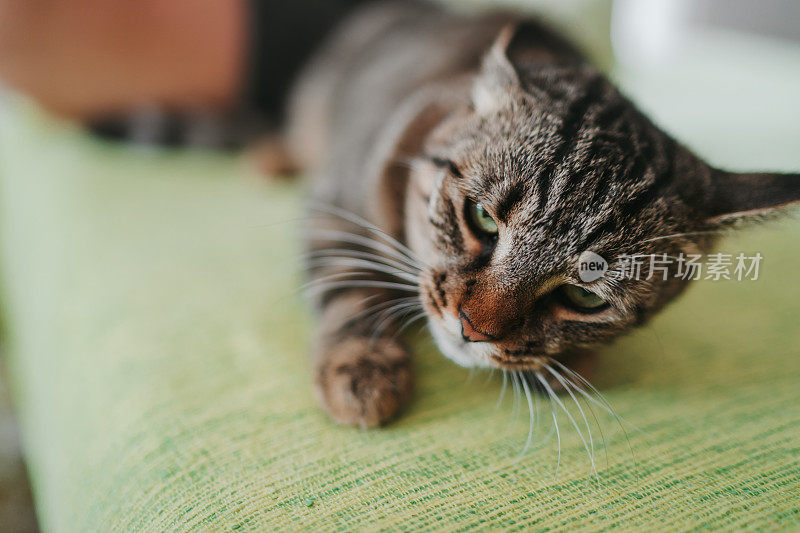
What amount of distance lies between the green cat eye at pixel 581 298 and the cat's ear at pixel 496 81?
306 millimetres

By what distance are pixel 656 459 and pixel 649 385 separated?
17cm

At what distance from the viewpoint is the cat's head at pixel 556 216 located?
0.71 metres

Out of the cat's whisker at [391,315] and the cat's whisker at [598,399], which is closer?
the cat's whisker at [598,399]

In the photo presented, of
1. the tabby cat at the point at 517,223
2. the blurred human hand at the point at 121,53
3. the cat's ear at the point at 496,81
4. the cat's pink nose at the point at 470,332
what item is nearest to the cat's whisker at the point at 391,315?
the tabby cat at the point at 517,223

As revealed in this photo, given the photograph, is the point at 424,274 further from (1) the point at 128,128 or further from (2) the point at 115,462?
(1) the point at 128,128

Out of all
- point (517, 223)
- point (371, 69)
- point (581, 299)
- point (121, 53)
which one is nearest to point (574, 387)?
point (581, 299)

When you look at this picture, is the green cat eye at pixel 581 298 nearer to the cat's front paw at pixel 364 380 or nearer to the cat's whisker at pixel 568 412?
the cat's whisker at pixel 568 412

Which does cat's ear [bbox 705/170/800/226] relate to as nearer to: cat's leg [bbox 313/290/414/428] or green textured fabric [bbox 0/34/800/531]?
green textured fabric [bbox 0/34/800/531]

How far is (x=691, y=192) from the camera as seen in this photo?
0.77 metres

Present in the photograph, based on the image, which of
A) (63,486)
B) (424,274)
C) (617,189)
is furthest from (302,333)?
(617,189)

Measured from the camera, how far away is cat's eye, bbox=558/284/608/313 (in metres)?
0.75

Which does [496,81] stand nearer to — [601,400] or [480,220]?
[480,220]

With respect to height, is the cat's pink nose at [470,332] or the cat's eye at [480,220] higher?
the cat's eye at [480,220]

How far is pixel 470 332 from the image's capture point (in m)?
0.74
